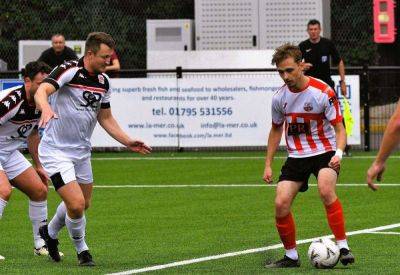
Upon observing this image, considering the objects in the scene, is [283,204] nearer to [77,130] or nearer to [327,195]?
[327,195]

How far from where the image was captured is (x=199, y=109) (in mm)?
22609

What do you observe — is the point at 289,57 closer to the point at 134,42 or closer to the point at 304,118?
the point at 304,118

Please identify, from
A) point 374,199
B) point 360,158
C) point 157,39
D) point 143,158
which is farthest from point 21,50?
point 374,199

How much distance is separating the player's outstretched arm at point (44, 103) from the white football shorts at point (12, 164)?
155 centimetres

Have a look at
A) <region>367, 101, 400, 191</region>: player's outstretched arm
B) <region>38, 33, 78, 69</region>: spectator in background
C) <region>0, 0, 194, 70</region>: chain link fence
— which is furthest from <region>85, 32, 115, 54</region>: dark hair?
<region>0, 0, 194, 70</region>: chain link fence

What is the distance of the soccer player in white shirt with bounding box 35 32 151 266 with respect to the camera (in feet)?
33.8

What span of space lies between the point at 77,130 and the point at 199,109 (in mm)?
12181

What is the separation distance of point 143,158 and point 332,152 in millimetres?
12141

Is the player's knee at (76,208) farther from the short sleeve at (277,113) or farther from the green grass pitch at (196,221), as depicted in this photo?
the short sleeve at (277,113)

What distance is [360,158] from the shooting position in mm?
21531

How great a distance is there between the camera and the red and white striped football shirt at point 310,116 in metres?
10.4

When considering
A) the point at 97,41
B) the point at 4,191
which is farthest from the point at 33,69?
the point at 4,191

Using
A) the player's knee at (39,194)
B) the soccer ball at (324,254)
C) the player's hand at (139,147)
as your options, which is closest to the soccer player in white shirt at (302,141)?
the soccer ball at (324,254)

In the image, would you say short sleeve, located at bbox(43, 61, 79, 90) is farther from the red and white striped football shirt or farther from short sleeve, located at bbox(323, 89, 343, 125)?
short sleeve, located at bbox(323, 89, 343, 125)
